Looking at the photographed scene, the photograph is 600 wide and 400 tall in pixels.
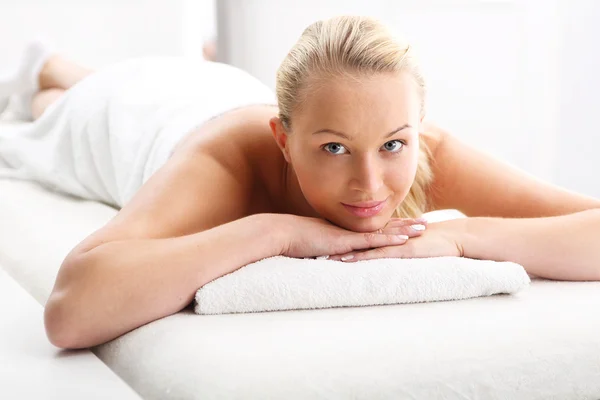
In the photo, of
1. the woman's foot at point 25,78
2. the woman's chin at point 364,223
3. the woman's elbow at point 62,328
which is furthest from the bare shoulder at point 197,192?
the woman's foot at point 25,78

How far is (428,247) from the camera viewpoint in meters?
1.32

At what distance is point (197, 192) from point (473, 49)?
2983 mm

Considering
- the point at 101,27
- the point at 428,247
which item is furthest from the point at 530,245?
the point at 101,27

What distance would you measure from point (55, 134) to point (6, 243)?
0.72 metres

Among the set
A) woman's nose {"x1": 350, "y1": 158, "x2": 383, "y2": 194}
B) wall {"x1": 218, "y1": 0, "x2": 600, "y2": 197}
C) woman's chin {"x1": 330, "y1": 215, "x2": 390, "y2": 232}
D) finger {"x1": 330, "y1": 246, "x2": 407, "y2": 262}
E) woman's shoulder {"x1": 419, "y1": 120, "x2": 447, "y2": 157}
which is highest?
woman's nose {"x1": 350, "y1": 158, "x2": 383, "y2": 194}

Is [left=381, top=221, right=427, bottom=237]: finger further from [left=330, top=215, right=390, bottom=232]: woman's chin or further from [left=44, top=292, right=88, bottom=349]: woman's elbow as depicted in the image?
[left=44, top=292, right=88, bottom=349]: woman's elbow

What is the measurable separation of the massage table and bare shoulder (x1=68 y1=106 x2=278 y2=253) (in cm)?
18

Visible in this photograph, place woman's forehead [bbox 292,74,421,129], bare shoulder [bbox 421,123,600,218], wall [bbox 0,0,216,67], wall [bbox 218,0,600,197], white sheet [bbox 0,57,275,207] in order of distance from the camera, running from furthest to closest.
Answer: wall [bbox 218,0,600,197] → wall [bbox 0,0,216,67] → white sheet [bbox 0,57,275,207] → bare shoulder [bbox 421,123,600,218] → woman's forehead [bbox 292,74,421,129]

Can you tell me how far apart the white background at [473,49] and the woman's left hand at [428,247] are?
2.70 m

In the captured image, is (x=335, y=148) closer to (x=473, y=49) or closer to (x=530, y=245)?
(x=530, y=245)

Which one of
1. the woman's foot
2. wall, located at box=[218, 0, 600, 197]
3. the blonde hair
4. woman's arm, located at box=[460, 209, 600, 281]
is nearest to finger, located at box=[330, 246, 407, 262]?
woman's arm, located at box=[460, 209, 600, 281]

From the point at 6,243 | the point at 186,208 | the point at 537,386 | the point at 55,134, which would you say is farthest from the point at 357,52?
the point at 55,134

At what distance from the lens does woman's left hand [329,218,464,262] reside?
1291 millimetres

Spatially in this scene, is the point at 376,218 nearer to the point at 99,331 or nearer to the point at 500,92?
the point at 99,331
